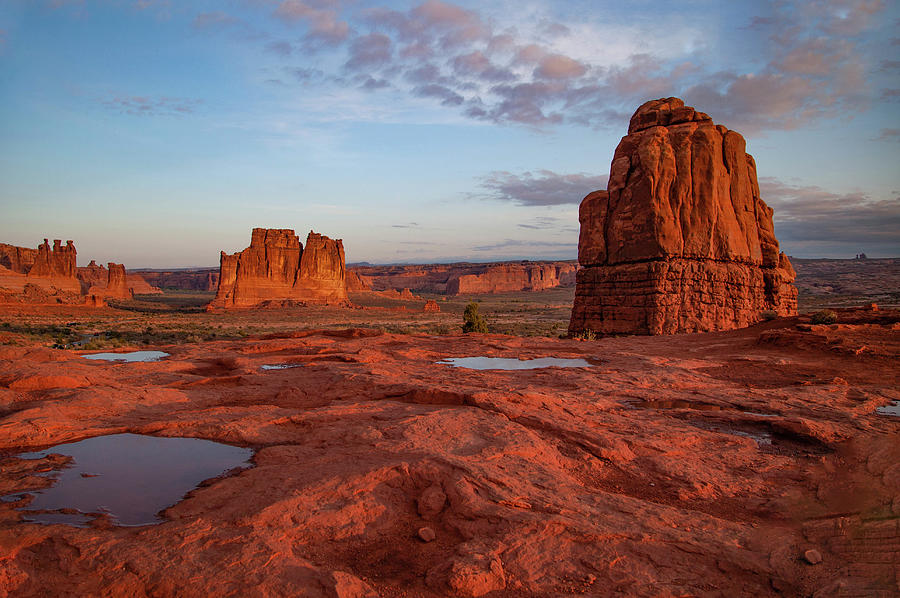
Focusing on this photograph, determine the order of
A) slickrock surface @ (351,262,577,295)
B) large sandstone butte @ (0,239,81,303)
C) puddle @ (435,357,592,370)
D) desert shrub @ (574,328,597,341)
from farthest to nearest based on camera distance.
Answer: slickrock surface @ (351,262,577,295)
large sandstone butte @ (0,239,81,303)
desert shrub @ (574,328,597,341)
puddle @ (435,357,592,370)

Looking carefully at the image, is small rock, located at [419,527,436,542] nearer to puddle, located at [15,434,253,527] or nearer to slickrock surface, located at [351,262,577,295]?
puddle, located at [15,434,253,527]

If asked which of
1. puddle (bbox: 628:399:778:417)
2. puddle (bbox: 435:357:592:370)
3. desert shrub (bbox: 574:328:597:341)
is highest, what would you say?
puddle (bbox: 628:399:778:417)

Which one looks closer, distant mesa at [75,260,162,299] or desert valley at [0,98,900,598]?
desert valley at [0,98,900,598]

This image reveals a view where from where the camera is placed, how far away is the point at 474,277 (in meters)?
140

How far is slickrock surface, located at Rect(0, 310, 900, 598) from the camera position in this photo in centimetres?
355

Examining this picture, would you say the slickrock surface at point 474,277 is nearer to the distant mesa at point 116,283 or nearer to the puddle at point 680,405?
the distant mesa at point 116,283

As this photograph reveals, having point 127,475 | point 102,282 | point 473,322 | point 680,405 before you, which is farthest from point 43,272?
point 680,405

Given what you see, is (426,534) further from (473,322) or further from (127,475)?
(473,322)

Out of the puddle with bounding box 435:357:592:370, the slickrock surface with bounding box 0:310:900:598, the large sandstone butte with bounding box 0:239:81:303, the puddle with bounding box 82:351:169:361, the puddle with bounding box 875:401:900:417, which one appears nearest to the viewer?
the slickrock surface with bounding box 0:310:900:598

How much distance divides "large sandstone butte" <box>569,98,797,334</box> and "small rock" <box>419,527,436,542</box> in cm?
1983

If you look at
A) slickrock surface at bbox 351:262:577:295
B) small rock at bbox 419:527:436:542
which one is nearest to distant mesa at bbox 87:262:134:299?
slickrock surface at bbox 351:262:577:295

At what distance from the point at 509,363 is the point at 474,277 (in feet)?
414

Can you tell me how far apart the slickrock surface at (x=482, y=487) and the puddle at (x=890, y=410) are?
19 cm

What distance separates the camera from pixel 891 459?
5.69 metres
